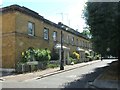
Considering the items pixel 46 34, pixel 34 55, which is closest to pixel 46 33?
pixel 46 34

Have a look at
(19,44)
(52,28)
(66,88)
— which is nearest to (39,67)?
(19,44)

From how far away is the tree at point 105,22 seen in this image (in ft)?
52.9

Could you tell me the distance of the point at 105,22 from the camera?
55.1 ft

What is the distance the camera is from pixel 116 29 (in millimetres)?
16312

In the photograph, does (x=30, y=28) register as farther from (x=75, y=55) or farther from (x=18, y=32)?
(x=75, y=55)

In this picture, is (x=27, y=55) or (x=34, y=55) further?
(x=34, y=55)

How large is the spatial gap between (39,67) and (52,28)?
397 inches

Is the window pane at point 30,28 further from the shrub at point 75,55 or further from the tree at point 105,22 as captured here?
the shrub at point 75,55

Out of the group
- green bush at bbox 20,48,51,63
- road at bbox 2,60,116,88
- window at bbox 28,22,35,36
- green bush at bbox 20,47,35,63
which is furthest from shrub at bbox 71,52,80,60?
road at bbox 2,60,116,88

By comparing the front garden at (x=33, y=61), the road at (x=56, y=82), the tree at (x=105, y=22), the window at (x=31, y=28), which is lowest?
the road at (x=56, y=82)

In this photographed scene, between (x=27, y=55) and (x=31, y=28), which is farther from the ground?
(x=31, y=28)

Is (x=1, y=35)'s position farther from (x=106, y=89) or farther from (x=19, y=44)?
(x=106, y=89)

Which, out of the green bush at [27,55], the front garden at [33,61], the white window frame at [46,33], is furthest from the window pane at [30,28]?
the white window frame at [46,33]

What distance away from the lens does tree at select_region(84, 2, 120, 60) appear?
1612 cm
